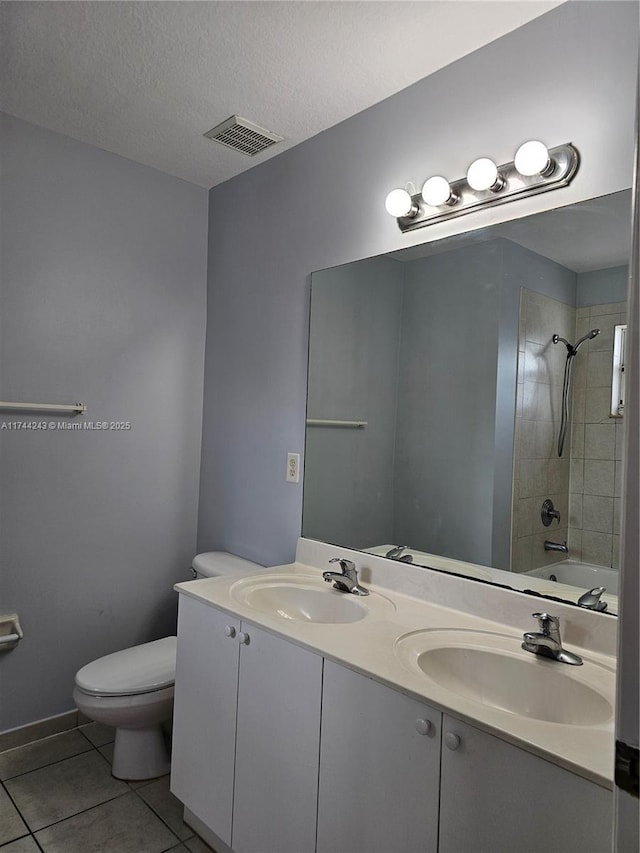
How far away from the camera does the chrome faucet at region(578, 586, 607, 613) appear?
1.43m

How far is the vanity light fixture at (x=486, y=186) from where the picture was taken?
1531mm

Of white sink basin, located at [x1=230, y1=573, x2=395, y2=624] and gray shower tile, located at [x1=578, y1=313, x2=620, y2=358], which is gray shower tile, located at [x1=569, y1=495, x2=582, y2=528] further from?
white sink basin, located at [x1=230, y1=573, x2=395, y2=624]

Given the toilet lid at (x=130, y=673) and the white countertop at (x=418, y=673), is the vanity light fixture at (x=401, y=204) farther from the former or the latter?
the toilet lid at (x=130, y=673)

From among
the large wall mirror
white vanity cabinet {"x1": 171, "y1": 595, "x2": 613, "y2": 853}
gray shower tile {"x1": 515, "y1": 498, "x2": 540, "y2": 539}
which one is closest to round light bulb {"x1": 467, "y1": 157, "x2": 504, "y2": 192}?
the large wall mirror

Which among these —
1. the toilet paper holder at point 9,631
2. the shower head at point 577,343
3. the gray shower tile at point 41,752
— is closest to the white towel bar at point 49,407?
the toilet paper holder at point 9,631

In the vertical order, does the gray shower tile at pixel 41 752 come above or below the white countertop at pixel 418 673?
below

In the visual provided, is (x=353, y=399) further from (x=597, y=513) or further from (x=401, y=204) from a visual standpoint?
(x=597, y=513)

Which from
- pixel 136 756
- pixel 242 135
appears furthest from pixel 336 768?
pixel 242 135

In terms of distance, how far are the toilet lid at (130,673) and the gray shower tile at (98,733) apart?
15.7 inches

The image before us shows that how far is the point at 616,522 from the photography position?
146cm

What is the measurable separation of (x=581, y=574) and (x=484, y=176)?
1115mm

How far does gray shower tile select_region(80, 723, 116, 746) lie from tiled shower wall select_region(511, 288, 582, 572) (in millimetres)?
1804

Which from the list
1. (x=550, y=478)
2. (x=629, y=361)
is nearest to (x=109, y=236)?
(x=550, y=478)

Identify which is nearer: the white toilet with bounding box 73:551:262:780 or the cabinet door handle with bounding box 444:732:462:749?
the cabinet door handle with bounding box 444:732:462:749
